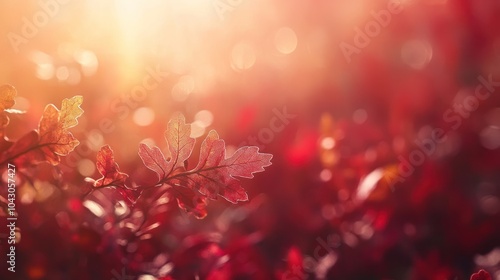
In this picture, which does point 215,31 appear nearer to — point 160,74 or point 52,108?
point 160,74

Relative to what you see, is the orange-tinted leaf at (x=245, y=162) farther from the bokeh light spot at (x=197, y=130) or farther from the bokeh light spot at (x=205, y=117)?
the bokeh light spot at (x=205, y=117)

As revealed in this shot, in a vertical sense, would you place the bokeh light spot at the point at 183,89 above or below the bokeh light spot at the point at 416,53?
above

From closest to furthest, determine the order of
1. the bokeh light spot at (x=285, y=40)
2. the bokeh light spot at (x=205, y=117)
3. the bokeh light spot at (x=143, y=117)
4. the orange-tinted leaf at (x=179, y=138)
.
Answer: the orange-tinted leaf at (x=179, y=138)
the bokeh light spot at (x=143, y=117)
the bokeh light spot at (x=205, y=117)
the bokeh light spot at (x=285, y=40)

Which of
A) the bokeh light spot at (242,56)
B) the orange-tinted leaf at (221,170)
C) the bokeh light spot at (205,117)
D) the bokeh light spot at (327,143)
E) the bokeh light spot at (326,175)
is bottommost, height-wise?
the bokeh light spot at (326,175)

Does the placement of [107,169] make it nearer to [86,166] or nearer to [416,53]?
[86,166]

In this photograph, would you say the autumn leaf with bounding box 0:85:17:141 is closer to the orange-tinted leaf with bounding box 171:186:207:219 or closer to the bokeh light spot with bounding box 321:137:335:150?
the orange-tinted leaf with bounding box 171:186:207:219

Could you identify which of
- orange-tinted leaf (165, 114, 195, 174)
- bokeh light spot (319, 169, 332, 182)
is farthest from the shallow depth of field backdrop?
orange-tinted leaf (165, 114, 195, 174)

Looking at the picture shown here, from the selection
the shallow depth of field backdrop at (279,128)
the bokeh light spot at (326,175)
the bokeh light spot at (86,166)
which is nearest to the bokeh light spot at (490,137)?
the shallow depth of field backdrop at (279,128)
